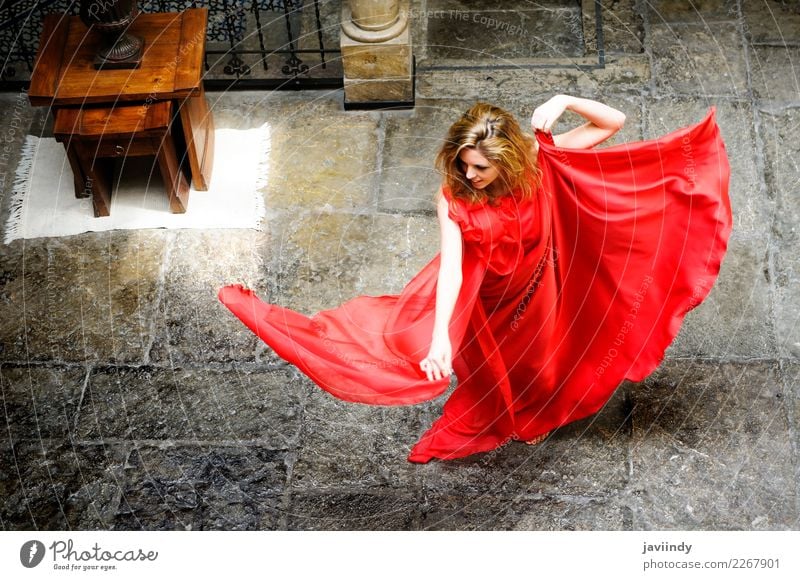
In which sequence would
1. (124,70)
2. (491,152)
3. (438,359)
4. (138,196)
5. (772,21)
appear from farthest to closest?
(772,21) < (138,196) < (124,70) < (438,359) < (491,152)

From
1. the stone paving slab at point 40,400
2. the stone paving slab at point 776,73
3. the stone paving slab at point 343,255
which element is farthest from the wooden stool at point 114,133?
the stone paving slab at point 776,73

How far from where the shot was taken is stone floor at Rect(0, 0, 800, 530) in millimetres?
4391

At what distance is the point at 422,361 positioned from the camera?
3.68m

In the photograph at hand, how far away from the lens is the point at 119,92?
495 centimetres

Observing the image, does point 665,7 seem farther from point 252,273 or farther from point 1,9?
point 1,9

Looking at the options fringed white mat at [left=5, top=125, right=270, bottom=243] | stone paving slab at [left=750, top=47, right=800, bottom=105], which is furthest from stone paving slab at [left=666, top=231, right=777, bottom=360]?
fringed white mat at [left=5, top=125, right=270, bottom=243]

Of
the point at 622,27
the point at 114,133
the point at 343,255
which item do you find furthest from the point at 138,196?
the point at 622,27

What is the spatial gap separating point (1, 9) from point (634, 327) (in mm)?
3791

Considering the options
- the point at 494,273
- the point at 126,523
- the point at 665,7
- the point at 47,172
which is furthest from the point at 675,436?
the point at 47,172

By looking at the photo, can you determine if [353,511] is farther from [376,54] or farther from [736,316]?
[376,54]

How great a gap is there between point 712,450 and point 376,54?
240 cm

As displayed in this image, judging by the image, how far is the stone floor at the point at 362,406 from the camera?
14.4 feet

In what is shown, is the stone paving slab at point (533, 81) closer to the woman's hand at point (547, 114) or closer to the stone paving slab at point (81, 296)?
the stone paving slab at point (81, 296)

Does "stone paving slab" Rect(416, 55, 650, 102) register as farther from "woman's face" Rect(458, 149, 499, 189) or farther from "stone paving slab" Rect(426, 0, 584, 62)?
"woman's face" Rect(458, 149, 499, 189)
